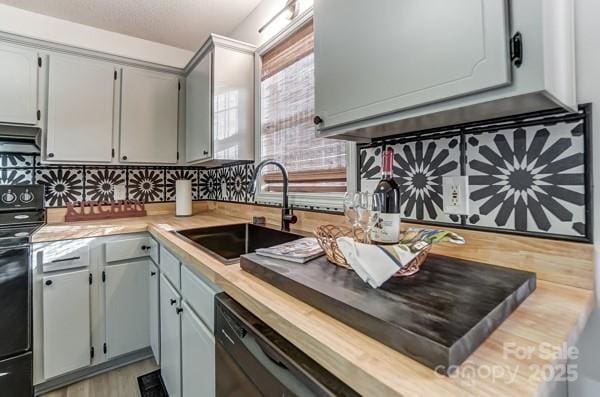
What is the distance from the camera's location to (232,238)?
187 cm

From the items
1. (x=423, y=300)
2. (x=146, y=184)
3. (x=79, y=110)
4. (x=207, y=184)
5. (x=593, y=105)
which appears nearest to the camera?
(x=423, y=300)

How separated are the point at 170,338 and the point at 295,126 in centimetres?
138

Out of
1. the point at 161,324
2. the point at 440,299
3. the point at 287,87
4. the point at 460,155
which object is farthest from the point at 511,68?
the point at 161,324

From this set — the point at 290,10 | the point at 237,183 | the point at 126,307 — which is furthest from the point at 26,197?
the point at 290,10

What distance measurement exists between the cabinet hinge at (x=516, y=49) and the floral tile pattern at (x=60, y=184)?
110 inches

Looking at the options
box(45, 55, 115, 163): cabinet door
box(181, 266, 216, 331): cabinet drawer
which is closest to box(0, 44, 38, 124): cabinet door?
box(45, 55, 115, 163): cabinet door

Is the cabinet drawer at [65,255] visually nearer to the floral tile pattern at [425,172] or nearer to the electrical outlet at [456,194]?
the floral tile pattern at [425,172]

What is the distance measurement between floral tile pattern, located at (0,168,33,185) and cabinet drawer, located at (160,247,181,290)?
1.32 m

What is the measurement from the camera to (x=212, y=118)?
2.03 metres

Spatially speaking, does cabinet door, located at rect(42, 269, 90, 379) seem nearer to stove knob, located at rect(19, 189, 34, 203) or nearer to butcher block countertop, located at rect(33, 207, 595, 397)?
stove knob, located at rect(19, 189, 34, 203)

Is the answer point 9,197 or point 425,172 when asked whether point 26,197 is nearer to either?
point 9,197

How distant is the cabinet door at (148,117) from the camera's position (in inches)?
89.8

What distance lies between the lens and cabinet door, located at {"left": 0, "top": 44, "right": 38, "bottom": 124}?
73.2 inches

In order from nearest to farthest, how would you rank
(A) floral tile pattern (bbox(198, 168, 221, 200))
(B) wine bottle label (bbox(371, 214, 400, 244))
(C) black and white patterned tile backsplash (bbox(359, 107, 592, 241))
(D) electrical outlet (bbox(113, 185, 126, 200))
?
1. (C) black and white patterned tile backsplash (bbox(359, 107, 592, 241))
2. (B) wine bottle label (bbox(371, 214, 400, 244))
3. (D) electrical outlet (bbox(113, 185, 126, 200))
4. (A) floral tile pattern (bbox(198, 168, 221, 200))
